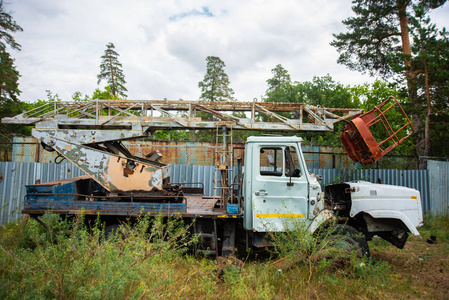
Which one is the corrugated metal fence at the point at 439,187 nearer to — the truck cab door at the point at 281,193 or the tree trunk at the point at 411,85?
the tree trunk at the point at 411,85

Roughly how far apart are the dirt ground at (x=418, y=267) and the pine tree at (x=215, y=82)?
2577 cm

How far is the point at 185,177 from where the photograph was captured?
10.4 meters

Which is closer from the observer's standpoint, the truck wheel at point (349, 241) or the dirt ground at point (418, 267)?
the dirt ground at point (418, 267)

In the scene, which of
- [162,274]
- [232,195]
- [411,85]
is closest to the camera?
[162,274]

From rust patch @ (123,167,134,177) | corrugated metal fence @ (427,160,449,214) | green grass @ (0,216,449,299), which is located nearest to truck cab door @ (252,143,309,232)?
green grass @ (0,216,449,299)

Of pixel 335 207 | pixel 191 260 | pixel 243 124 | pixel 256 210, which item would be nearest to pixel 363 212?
pixel 335 207

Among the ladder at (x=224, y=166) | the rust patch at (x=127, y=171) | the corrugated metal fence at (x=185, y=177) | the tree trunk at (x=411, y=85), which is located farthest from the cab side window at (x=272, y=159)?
the tree trunk at (x=411, y=85)

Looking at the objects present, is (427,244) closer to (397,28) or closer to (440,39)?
(440,39)

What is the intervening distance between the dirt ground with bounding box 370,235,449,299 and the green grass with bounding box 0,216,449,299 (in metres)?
0.11

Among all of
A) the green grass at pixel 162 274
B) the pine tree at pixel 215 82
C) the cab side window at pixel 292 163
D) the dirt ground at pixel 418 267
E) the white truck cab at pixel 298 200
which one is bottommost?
the dirt ground at pixel 418 267

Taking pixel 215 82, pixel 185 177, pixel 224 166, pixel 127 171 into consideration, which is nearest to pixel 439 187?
pixel 224 166

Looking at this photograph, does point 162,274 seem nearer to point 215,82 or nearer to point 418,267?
point 418,267

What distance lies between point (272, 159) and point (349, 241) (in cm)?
210

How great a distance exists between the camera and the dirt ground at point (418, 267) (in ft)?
14.9
